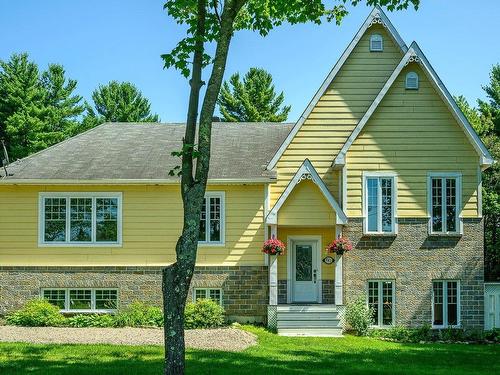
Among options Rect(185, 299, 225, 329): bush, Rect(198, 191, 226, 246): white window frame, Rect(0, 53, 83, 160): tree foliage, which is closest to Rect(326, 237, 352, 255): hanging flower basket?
Rect(198, 191, 226, 246): white window frame

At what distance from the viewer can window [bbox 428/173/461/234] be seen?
68.1ft

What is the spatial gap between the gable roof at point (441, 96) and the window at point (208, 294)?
5.81 m

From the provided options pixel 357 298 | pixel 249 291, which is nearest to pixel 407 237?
pixel 357 298

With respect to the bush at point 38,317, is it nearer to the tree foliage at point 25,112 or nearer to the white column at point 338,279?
the white column at point 338,279

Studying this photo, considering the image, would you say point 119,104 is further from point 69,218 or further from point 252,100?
point 69,218

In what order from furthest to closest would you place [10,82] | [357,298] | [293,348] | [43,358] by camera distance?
[10,82] → [357,298] → [293,348] → [43,358]

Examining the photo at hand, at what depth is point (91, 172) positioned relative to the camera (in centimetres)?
2139

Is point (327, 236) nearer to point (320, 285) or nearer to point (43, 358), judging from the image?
point (320, 285)

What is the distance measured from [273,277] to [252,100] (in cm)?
3740

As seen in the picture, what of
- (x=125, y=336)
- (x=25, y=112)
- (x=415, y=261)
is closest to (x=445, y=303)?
(x=415, y=261)

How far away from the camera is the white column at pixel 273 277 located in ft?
66.9

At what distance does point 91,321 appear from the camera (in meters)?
20.2

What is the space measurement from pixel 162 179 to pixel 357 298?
291 inches

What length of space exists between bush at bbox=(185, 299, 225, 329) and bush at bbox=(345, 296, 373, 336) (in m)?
4.06
